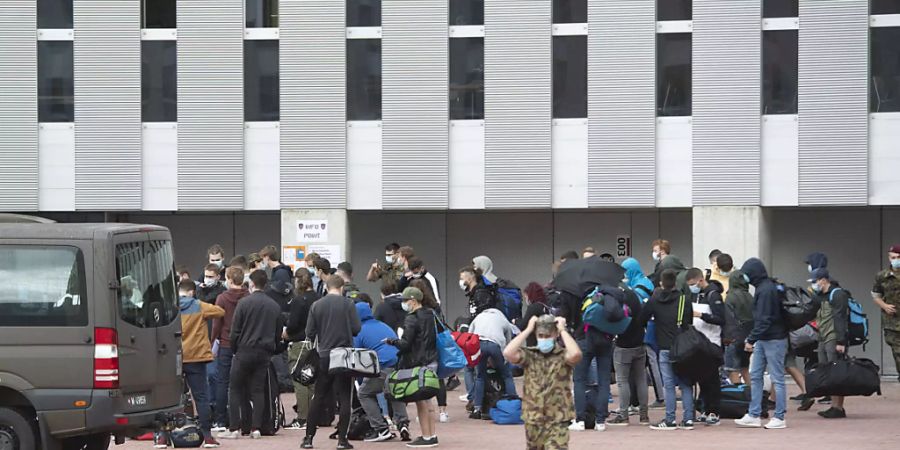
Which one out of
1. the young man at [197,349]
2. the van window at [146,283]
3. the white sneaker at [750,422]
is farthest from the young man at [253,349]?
the white sneaker at [750,422]

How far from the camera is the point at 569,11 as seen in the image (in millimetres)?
26938

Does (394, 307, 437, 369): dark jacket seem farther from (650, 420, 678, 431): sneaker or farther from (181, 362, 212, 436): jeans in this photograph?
(650, 420, 678, 431): sneaker

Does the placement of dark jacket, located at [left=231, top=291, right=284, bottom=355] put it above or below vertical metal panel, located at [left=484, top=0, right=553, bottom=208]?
below

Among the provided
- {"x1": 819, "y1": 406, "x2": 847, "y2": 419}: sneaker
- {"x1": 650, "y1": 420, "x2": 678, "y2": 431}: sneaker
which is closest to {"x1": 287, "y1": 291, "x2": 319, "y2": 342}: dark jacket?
{"x1": 650, "y1": 420, "x2": 678, "y2": 431}: sneaker

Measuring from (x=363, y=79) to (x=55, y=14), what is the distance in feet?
20.5

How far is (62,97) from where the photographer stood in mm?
27516

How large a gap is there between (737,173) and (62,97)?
43.0ft

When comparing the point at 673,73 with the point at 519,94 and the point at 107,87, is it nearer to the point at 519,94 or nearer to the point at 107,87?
the point at 519,94

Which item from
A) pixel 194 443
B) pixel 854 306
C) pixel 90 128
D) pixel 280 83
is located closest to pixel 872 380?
pixel 854 306

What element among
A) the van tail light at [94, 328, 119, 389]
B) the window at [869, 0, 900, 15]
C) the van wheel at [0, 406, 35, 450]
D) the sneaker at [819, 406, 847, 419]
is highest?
the window at [869, 0, 900, 15]

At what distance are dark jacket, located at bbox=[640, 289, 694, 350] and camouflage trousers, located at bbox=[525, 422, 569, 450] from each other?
5.13 m

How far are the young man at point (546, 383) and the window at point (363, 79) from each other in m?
16.4

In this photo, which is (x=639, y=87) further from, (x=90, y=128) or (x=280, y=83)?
(x=90, y=128)

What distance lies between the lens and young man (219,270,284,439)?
1495 centimetres
